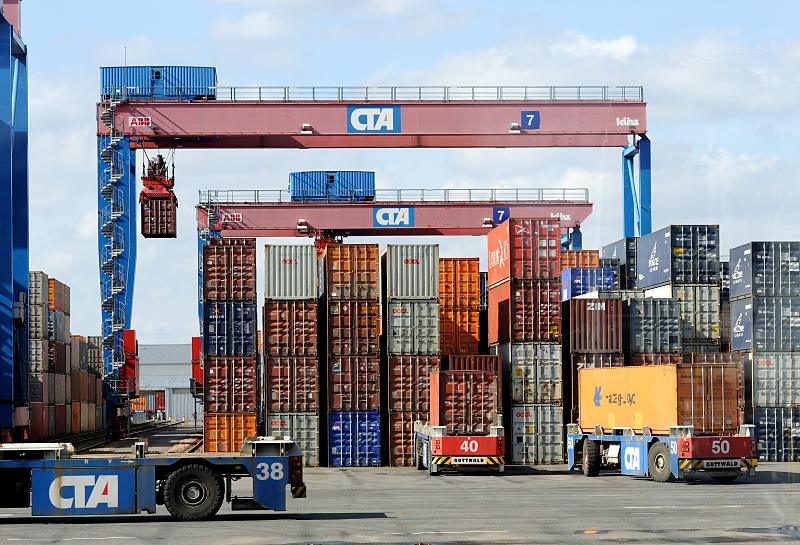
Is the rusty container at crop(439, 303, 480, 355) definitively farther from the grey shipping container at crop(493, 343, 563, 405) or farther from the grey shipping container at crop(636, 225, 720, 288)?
the grey shipping container at crop(636, 225, 720, 288)

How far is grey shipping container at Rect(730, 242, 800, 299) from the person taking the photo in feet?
137

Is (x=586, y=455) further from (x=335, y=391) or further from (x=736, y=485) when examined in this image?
(x=335, y=391)

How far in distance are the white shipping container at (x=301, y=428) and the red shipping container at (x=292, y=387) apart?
9.4 inches

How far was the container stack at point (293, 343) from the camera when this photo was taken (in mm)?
42094

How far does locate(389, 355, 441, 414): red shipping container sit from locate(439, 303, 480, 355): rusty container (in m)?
3.96

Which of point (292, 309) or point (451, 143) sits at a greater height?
point (451, 143)

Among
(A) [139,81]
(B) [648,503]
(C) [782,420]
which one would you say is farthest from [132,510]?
(A) [139,81]

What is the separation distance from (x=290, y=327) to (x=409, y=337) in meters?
3.96

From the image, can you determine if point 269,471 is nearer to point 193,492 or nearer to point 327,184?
point 193,492

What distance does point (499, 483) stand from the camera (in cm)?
3344

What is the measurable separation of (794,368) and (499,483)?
44.4 feet

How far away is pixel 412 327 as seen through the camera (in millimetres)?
42344

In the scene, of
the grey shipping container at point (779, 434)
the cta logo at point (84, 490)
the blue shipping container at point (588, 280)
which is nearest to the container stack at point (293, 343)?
the blue shipping container at point (588, 280)

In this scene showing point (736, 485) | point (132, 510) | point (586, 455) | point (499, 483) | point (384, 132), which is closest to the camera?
point (132, 510)
